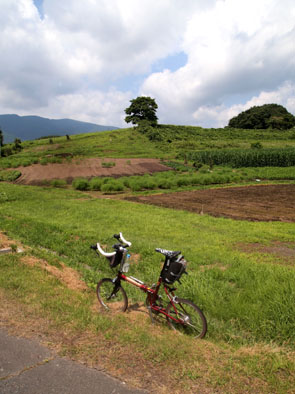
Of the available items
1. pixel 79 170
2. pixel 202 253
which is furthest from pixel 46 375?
pixel 79 170

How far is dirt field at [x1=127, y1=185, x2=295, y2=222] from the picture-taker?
15.0 m

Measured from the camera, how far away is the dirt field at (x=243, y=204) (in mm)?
15000

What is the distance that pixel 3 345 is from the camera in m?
3.46

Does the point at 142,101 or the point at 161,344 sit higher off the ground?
the point at 142,101

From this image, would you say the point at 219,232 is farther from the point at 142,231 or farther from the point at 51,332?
the point at 51,332

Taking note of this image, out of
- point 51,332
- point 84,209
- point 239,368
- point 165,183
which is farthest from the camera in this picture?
point 165,183

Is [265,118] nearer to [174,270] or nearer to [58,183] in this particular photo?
[58,183]

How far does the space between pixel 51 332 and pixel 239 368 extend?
103 inches

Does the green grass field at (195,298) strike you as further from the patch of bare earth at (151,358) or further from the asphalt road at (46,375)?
the asphalt road at (46,375)

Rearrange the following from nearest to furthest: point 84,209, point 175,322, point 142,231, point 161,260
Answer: point 175,322, point 161,260, point 142,231, point 84,209

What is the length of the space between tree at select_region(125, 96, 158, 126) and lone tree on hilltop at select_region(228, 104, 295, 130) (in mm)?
39994

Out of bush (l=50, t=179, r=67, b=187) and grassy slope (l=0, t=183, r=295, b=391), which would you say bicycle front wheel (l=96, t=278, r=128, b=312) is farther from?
bush (l=50, t=179, r=67, b=187)

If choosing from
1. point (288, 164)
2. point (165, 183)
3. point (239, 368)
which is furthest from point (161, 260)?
point (288, 164)

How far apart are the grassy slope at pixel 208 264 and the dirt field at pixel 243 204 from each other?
6.71ft
